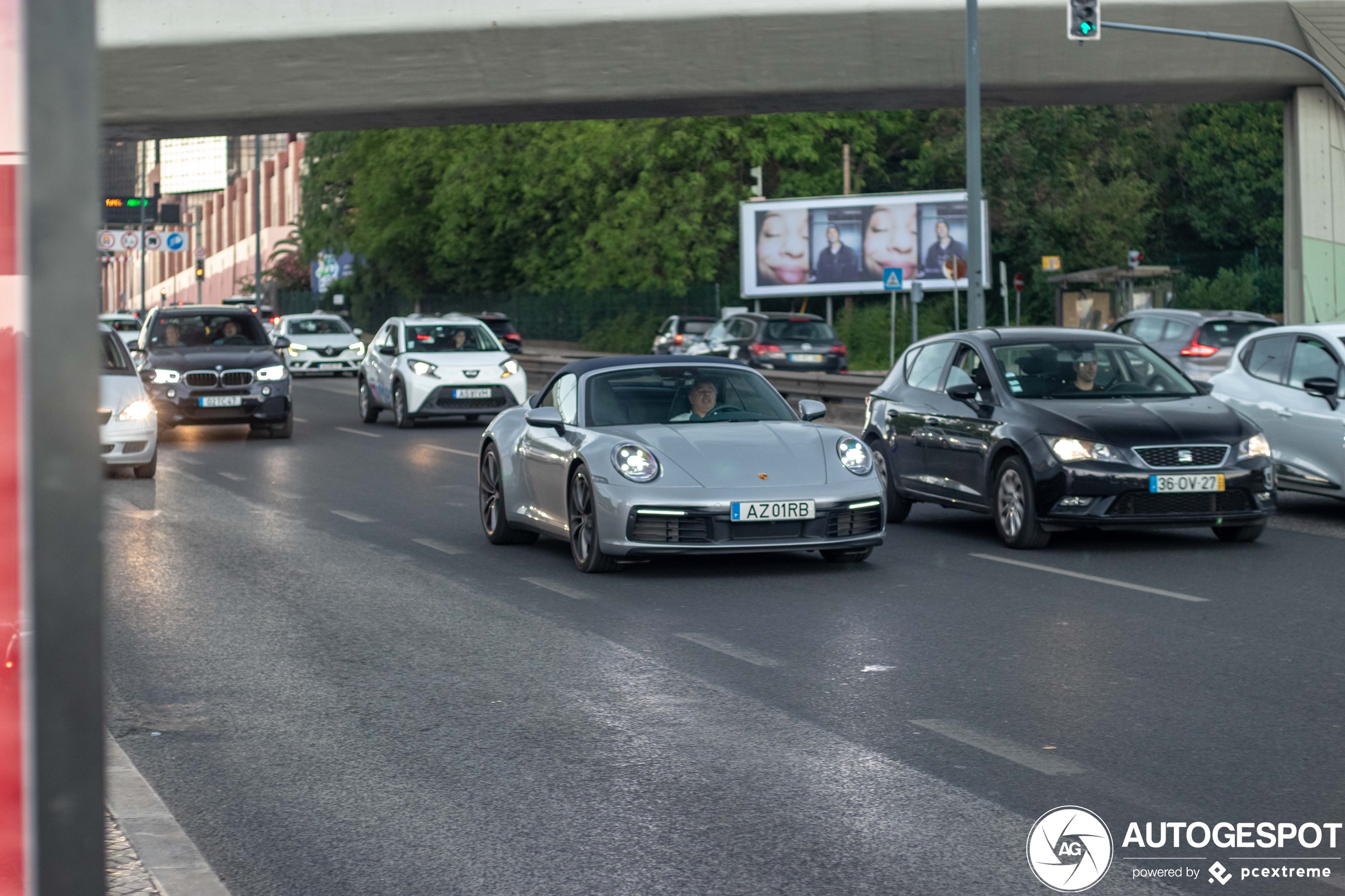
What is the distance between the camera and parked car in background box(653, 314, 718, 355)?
46.3 metres

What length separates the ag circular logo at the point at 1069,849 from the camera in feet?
15.8

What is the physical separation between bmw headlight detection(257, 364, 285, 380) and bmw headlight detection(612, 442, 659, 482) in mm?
13397

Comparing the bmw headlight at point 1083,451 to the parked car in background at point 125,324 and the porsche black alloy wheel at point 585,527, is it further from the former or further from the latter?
the parked car in background at point 125,324

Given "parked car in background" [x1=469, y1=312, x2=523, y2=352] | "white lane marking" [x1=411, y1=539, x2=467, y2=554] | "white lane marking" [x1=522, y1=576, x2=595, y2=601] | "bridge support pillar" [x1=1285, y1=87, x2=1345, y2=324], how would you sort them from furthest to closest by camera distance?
"parked car in background" [x1=469, y1=312, x2=523, y2=352]
"bridge support pillar" [x1=1285, y1=87, x2=1345, y2=324]
"white lane marking" [x1=411, y1=539, x2=467, y2=554]
"white lane marking" [x1=522, y1=576, x2=595, y2=601]

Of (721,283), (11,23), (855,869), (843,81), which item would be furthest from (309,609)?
(721,283)

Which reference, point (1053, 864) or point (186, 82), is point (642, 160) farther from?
point (1053, 864)

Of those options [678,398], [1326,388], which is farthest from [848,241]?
[678,398]

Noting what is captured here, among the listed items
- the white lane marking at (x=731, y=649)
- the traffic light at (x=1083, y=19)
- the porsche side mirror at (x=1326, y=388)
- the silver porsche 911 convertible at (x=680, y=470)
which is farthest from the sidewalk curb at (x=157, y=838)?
the traffic light at (x=1083, y=19)


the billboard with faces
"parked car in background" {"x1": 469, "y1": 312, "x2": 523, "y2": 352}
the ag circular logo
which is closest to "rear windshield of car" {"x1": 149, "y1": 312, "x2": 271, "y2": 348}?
the ag circular logo

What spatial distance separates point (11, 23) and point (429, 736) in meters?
4.53

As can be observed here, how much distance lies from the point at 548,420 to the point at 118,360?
825 cm

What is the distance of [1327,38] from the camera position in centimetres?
2597

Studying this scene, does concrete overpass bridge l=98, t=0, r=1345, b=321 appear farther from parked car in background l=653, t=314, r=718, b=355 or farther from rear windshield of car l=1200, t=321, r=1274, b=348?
parked car in background l=653, t=314, r=718, b=355

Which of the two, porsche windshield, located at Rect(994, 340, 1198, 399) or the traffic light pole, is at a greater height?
the traffic light pole
